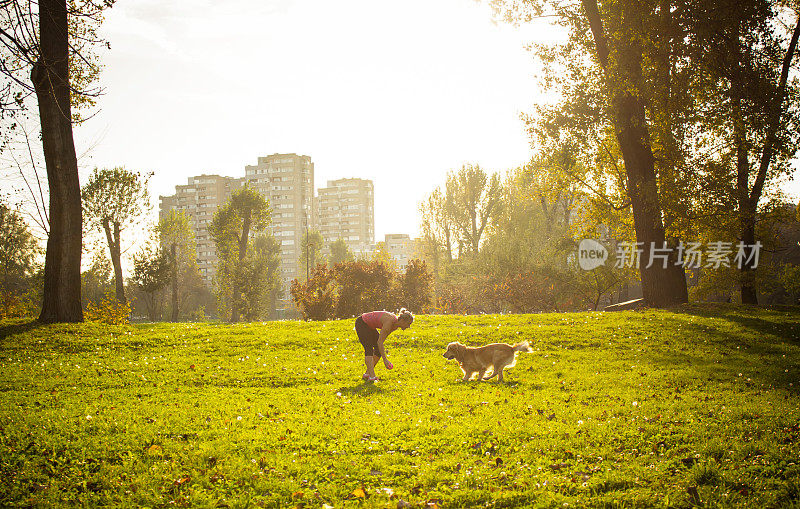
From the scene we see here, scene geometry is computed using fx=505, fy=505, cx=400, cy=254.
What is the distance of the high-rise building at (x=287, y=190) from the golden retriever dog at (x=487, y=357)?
148868mm

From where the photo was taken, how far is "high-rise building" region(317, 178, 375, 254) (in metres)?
180

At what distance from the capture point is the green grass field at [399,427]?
6125mm

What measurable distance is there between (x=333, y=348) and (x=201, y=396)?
253 inches

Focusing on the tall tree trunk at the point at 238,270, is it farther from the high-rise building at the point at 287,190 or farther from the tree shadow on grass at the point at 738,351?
the high-rise building at the point at 287,190

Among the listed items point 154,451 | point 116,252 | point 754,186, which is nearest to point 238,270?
point 116,252

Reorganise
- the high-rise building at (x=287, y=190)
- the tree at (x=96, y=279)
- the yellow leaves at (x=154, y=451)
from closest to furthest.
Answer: the yellow leaves at (x=154, y=451) < the tree at (x=96, y=279) < the high-rise building at (x=287, y=190)

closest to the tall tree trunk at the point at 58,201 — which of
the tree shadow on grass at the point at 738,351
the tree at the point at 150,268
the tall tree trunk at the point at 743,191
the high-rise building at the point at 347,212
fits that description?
the tree shadow on grass at the point at 738,351

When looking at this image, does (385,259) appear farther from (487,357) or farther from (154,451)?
(154,451)

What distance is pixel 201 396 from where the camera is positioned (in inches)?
437

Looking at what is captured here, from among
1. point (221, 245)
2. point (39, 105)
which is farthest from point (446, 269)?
point (39, 105)

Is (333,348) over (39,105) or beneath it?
beneath

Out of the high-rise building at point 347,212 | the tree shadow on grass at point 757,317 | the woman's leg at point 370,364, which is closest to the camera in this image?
the woman's leg at point 370,364

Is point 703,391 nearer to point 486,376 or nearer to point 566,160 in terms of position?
point 486,376

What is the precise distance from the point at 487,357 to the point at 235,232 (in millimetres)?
55409
